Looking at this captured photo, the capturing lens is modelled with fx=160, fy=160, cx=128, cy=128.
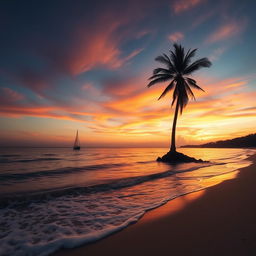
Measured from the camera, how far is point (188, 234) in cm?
264

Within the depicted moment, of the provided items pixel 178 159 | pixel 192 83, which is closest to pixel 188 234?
pixel 178 159

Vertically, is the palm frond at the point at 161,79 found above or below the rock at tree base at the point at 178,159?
above

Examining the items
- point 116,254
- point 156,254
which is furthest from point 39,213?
point 156,254

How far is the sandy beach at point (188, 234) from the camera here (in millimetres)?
2240

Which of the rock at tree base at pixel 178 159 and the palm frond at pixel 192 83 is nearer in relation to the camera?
the rock at tree base at pixel 178 159

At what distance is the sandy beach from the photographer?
2.24 m

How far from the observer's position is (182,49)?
19641 mm

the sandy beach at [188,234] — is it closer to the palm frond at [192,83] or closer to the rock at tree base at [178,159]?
the rock at tree base at [178,159]

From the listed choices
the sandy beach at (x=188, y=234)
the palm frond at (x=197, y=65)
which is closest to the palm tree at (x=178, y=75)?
the palm frond at (x=197, y=65)

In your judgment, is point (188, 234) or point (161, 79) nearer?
point (188, 234)

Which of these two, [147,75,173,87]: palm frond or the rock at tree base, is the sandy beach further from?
[147,75,173,87]: palm frond

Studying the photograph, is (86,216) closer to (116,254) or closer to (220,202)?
(116,254)

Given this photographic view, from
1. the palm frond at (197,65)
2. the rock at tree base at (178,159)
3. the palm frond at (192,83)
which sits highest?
the palm frond at (197,65)

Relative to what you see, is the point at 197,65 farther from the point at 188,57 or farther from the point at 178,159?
the point at 178,159
